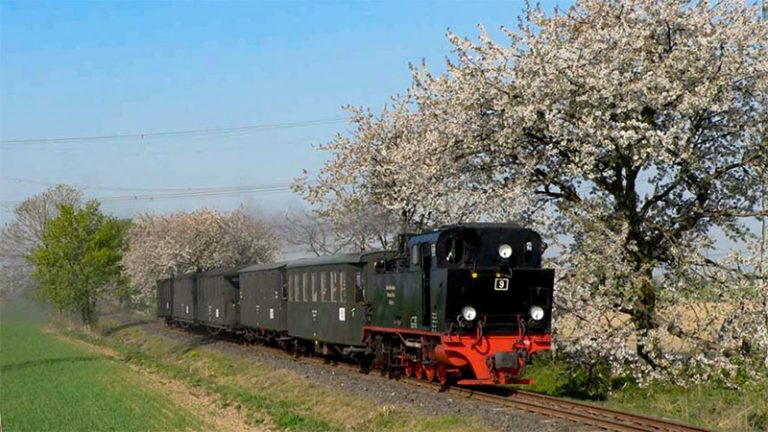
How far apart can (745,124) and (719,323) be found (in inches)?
156

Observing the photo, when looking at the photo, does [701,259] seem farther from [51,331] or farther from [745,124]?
[51,331]

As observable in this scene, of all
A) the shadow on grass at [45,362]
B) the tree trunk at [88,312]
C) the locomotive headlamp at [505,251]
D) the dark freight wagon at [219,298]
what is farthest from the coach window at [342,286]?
the tree trunk at [88,312]

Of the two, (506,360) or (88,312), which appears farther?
(88,312)

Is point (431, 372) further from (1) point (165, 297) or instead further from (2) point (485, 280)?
(1) point (165, 297)

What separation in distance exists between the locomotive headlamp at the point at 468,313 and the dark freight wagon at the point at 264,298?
41.9 feet

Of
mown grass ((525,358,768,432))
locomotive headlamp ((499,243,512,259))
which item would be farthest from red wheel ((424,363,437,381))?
locomotive headlamp ((499,243,512,259))

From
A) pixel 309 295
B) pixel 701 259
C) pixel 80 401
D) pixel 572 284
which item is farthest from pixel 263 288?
pixel 701 259

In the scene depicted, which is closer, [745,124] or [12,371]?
[745,124]

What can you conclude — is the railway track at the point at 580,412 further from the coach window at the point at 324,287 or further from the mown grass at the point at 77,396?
the coach window at the point at 324,287

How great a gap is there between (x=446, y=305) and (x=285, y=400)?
16.9 feet

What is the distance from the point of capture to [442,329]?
16.6 m

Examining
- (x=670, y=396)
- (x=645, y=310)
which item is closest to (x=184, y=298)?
(x=645, y=310)

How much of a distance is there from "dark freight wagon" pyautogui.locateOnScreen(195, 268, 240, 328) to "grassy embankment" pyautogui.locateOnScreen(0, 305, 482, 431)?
192cm

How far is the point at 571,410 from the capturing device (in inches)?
583
